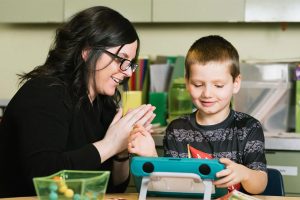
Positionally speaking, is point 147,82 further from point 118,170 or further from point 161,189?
point 161,189

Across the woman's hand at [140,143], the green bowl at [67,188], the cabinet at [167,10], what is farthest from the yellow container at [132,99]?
the green bowl at [67,188]

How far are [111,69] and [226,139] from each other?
0.43 meters

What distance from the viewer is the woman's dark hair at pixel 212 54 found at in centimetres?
172

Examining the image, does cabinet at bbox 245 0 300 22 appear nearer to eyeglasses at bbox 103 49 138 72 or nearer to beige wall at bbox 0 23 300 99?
beige wall at bbox 0 23 300 99

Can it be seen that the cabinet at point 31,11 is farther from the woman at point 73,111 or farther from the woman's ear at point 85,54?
the woman's ear at point 85,54

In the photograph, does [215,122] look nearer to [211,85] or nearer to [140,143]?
[211,85]

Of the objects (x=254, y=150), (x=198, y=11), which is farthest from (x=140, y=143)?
(x=198, y=11)

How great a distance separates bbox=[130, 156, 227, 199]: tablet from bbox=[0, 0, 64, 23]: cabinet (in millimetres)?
1696

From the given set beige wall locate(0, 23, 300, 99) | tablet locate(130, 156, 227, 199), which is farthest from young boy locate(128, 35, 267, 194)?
beige wall locate(0, 23, 300, 99)

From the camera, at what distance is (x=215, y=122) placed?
176 centimetres

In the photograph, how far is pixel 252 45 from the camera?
2912 mm

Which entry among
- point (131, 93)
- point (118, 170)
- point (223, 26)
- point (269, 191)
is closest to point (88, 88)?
point (118, 170)

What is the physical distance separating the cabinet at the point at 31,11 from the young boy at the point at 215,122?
4.25ft

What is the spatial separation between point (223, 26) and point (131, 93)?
67 cm
